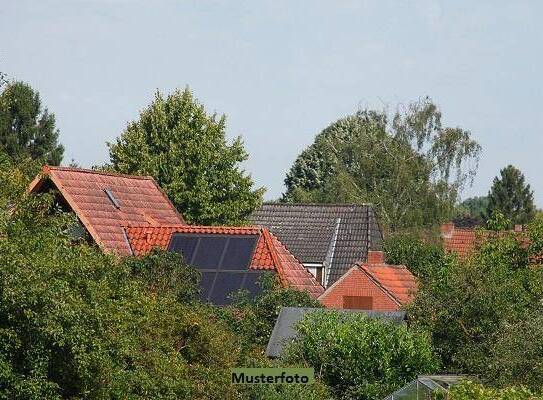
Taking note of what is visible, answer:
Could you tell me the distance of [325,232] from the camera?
200 feet

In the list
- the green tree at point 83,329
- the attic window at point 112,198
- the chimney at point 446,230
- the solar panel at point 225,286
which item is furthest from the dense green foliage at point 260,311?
the chimney at point 446,230

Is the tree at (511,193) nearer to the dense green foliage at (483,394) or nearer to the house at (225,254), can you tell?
the house at (225,254)

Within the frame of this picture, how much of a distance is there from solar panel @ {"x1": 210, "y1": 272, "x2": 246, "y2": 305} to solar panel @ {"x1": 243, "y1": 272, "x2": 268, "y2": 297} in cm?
16

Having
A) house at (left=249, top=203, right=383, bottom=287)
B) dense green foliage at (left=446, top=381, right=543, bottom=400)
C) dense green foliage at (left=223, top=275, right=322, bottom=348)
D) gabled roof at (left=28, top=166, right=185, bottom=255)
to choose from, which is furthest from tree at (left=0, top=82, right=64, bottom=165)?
dense green foliage at (left=446, top=381, right=543, bottom=400)

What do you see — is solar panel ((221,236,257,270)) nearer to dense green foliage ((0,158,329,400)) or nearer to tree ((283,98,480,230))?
dense green foliage ((0,158,329,400))

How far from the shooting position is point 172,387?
80.8 ft

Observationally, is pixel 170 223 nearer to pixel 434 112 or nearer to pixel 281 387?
pixel 281 387

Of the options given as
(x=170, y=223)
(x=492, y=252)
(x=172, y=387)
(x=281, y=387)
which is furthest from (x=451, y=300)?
(x=170, y=223)

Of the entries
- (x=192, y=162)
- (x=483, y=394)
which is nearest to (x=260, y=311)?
(x=483, y=394)

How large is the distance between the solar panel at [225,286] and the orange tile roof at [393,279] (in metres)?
5.56

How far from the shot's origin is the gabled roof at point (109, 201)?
4041 centimetres

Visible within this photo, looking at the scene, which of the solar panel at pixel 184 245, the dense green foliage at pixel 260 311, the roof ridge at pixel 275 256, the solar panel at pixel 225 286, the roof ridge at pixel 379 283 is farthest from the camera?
the roof ridge at pixel 379 283

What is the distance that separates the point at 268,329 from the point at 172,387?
31.6 ft

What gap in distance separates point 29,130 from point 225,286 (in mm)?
38697
